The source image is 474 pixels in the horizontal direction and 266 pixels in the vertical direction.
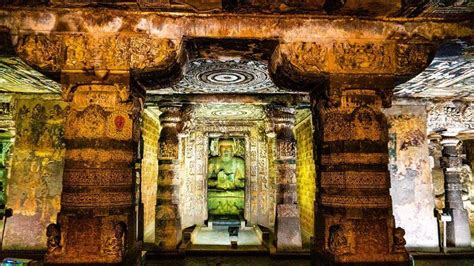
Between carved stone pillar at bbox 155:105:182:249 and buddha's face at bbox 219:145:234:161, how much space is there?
5137 mm

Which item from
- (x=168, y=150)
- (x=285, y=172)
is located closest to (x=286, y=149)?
(x=285, y=172)

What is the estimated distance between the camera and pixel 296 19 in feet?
11.5

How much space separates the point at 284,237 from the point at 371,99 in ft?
14.6

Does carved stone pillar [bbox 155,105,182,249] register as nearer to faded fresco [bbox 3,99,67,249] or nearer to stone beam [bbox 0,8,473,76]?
faded fresco [bbox 3,99,67,249]

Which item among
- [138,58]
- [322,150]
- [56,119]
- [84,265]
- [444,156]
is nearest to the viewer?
[84,265]

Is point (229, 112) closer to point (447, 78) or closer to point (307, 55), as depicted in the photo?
point (447, 78)

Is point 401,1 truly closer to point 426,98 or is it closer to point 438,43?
point 438,43

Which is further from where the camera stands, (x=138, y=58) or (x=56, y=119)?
(x=56, y=119)

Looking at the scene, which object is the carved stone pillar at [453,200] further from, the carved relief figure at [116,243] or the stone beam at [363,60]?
the carved relief figure at [116,243]

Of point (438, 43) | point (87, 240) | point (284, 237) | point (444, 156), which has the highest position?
point (438, 43)

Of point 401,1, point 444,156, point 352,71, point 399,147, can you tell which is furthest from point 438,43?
point 444,156

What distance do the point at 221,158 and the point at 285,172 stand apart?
227 inches

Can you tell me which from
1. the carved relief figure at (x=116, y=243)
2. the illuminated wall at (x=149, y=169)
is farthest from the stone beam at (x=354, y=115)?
the illuminated wall at (x=149, y=169)

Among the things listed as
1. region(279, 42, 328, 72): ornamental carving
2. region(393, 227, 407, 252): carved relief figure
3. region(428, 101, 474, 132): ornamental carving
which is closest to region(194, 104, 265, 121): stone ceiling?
region(428, 101, 474, 132): ornamental carving
